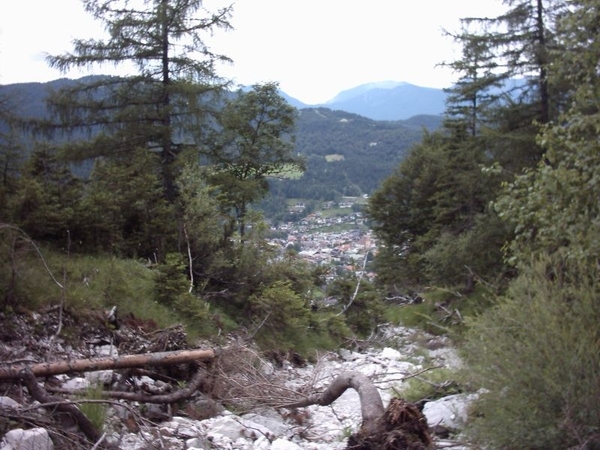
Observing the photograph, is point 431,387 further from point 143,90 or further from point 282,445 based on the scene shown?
point 143,90

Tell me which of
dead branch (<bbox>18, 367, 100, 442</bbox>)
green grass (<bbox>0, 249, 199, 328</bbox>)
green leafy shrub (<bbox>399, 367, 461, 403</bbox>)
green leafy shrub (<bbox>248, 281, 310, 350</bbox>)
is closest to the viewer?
dead branch (<bbox>18, 367, 100, 442</bbox>)

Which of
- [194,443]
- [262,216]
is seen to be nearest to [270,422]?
[194,443]

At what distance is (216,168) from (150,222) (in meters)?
4.48

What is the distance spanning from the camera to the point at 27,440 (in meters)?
4.07

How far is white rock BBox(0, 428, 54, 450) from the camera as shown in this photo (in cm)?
401

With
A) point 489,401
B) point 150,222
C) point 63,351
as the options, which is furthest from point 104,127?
point 489,401

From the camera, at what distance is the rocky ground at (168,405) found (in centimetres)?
469

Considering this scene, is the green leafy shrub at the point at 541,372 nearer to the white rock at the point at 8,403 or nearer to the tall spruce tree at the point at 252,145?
the white rock at the point at 8,403

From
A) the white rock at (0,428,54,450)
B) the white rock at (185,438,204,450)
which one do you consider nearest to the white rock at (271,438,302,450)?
the white rock at (185,438,204,450)

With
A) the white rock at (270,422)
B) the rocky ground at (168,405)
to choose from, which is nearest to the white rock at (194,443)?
the rocky ground at (168,405)

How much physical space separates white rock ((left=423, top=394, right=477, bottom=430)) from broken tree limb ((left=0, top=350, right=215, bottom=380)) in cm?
272

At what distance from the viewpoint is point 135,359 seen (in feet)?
19.5

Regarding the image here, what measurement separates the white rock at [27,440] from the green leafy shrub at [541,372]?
332 centimetres

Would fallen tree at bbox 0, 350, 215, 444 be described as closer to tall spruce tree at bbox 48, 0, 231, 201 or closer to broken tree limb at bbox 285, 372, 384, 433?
broken tree limb at bbox 285, 372, 384, 433
